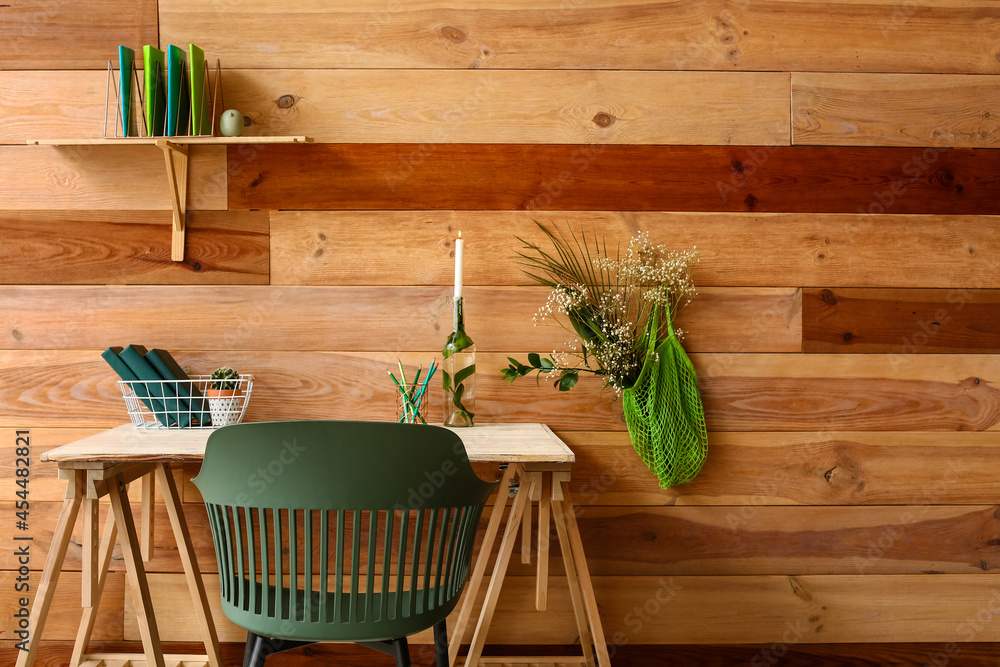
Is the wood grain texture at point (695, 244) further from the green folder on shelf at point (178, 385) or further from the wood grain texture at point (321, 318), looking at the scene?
the green folder on shelf at point (178, 385)

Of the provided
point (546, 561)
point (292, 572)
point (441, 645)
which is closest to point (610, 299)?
point (546, 561)

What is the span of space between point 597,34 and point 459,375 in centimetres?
97

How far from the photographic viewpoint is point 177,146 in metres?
1.78

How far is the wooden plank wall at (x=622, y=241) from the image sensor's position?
1.83 meters

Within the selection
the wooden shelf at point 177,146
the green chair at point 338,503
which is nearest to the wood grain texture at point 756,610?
the green chair at point 338,503

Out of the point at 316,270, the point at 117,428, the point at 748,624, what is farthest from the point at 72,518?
the point at 748,624

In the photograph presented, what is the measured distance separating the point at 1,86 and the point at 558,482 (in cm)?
175

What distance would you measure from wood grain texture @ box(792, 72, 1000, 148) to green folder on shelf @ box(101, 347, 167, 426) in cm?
175

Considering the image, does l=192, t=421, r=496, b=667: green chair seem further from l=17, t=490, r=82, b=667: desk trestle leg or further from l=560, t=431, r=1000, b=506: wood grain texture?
l=560, t=431, r=1000, b=506: wood grain texture

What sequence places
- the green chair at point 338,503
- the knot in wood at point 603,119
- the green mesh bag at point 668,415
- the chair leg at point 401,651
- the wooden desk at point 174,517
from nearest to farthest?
the green chair at point 338,503 < the chair leg at point 401,651 < the wooden desk at point 174,517 < the green mesh bag at point 668,415 < the knot in wood at point 603,119

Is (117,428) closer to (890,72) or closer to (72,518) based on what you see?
(72,518)

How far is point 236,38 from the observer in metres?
1.83

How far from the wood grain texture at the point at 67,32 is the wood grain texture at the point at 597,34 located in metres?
0.09

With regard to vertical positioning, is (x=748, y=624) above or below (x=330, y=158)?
below
